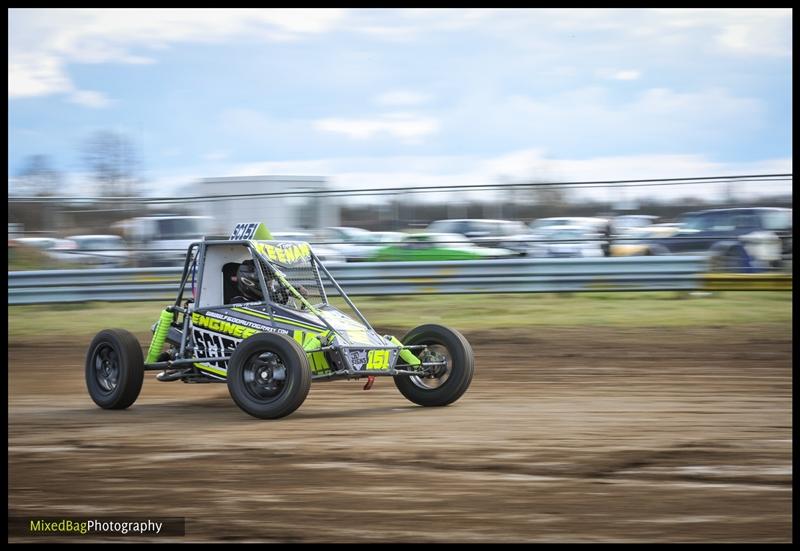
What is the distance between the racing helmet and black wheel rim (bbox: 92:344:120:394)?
1.27 meters

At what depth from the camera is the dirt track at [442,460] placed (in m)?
5.40

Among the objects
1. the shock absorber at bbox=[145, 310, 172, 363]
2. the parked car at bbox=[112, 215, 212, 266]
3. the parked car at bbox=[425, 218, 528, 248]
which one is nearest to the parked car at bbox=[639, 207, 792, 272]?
the parked car at bbox=[425, 218, 528, 248]

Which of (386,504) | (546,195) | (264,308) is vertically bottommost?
(386,504)

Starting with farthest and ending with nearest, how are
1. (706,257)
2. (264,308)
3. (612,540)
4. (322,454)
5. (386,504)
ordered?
(706,257), (264,308), (322,454), (386,504), (612,540)

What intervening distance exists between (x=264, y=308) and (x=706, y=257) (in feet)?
27.3

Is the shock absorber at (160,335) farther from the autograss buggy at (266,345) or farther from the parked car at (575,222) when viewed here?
the parked car at (575,222)

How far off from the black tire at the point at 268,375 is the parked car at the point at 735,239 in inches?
331

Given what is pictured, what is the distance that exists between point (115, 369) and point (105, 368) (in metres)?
0.20

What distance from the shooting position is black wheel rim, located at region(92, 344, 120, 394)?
30.8 ft

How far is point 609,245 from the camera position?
608 inches

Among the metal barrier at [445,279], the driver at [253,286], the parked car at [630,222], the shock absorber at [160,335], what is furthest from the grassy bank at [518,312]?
the shock absorber at [160,335]

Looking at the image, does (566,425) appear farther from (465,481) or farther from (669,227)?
(669,227)

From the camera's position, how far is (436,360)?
29.9 feet

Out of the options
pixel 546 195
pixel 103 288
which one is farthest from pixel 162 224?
pixel 546 195
